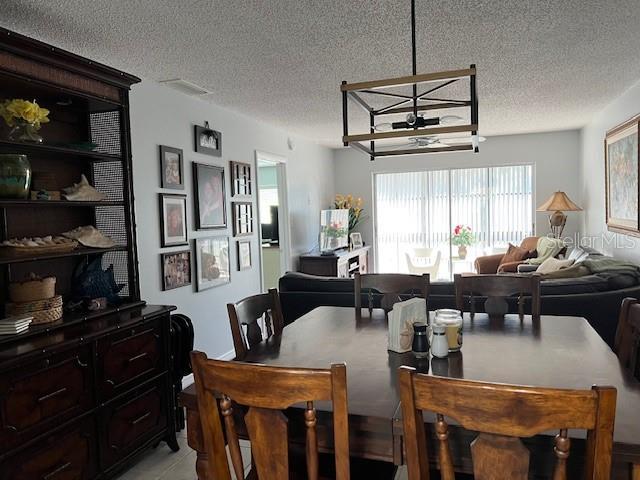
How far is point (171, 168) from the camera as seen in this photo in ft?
12.4

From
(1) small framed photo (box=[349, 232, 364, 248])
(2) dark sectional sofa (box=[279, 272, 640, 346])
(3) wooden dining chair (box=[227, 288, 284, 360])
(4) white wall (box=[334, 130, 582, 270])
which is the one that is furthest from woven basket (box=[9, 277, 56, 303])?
(4) white wall (box=[334, 130, 582, 270])

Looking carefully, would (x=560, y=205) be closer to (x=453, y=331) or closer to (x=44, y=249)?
(x=453, y=331)

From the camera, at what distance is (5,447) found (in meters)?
1.87

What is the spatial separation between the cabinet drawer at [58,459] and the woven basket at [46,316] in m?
0.52

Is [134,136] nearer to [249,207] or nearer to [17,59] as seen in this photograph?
[17,59]

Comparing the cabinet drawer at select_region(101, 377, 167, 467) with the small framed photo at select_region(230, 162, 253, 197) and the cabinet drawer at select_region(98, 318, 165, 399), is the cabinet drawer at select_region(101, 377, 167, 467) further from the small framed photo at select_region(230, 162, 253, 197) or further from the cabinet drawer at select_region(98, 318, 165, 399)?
the small framed photo at select_region(230, 162, 253, 197)

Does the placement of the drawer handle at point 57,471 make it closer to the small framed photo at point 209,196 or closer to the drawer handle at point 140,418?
the drawer handle at point 140,418

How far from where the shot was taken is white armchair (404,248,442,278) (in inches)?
279

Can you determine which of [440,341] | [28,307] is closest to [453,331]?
[440,341]

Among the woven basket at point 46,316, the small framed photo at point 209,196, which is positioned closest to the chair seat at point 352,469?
the woven basket at point 46,316

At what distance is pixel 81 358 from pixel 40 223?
87cm

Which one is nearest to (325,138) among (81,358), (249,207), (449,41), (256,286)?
(249,207)

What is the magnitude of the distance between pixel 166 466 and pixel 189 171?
7.43 feet

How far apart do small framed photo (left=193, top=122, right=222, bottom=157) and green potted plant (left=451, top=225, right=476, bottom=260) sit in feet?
14.0
